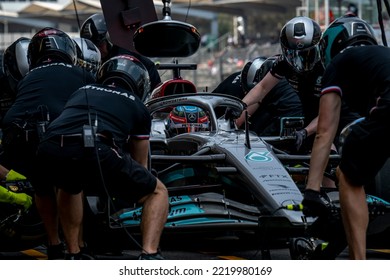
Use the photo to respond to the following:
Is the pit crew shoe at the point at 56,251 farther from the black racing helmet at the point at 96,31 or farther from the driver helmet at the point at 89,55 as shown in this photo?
the black racing helmet at the point at 96,31

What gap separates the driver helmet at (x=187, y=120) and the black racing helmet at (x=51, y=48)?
1780 millimetres

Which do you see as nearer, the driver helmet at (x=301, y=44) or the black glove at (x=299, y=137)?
the black glove at (x=299, y=137)

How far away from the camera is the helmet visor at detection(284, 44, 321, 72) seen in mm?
10750

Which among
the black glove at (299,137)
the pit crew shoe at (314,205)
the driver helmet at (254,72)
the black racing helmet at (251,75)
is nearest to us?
the pit crew shoe at (314,205)

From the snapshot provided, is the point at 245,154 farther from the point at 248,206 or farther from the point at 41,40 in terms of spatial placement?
the point at 41,40

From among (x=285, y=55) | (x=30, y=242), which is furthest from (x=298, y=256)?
(x=285, y=55)

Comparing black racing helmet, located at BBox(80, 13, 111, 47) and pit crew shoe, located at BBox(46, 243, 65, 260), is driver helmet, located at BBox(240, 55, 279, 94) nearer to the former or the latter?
black racing helmet, located at BBox(80, 13, 111, 47)

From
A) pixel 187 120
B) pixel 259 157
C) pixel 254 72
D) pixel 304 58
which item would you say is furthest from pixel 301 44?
pixel 259 157

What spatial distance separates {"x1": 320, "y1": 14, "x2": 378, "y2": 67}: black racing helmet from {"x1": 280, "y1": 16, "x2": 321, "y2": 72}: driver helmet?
3.06 meters

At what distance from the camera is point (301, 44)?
10.9m

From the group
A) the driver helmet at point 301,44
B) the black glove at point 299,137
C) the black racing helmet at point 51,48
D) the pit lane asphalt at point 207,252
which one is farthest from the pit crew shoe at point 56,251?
the driver helmet at point 301,44

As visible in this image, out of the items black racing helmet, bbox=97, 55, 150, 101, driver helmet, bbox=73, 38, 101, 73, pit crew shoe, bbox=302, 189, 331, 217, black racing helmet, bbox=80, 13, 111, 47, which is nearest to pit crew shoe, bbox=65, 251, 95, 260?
black racing helmet, bbox=97, 55, 150, 101

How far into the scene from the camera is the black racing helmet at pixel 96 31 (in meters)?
13.0

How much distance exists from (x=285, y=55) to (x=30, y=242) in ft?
11.0
